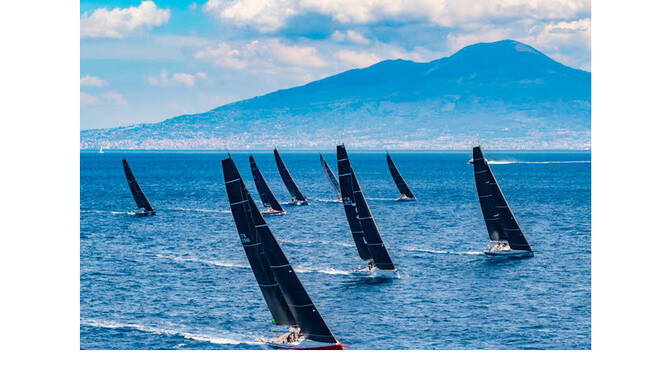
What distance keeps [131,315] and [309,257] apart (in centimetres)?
2328

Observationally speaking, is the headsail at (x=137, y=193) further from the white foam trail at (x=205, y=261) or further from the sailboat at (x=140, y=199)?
the white foam trail at (x=205, y=261)

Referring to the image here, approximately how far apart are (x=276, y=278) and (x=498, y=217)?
35819mm

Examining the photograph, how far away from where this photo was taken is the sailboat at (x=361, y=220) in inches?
2384

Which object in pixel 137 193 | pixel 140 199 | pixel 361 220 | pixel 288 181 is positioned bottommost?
pixel 140 199

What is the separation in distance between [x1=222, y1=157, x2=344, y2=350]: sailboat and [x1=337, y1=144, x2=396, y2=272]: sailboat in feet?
67.4

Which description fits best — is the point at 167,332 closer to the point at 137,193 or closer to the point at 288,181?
the point at 137,193

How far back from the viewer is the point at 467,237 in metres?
84.6

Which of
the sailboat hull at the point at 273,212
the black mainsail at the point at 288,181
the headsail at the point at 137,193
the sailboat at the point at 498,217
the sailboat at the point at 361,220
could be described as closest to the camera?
the sailboat at the point at 361,220

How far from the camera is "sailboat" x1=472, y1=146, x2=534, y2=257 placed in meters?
70.8

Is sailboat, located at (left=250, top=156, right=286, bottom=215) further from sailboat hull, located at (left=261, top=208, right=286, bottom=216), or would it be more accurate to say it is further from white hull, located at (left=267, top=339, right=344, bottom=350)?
white hull, located at (left=267, top=339, right=344, bottom=350)

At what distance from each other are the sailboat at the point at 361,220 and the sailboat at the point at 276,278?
809 inches

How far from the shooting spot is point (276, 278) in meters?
40.0

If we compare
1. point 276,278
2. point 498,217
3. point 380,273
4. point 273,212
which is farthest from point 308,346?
point 273,212

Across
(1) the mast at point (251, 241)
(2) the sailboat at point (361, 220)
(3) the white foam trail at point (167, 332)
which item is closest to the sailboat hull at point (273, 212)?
(2) the sailboat at point (361, 220)
